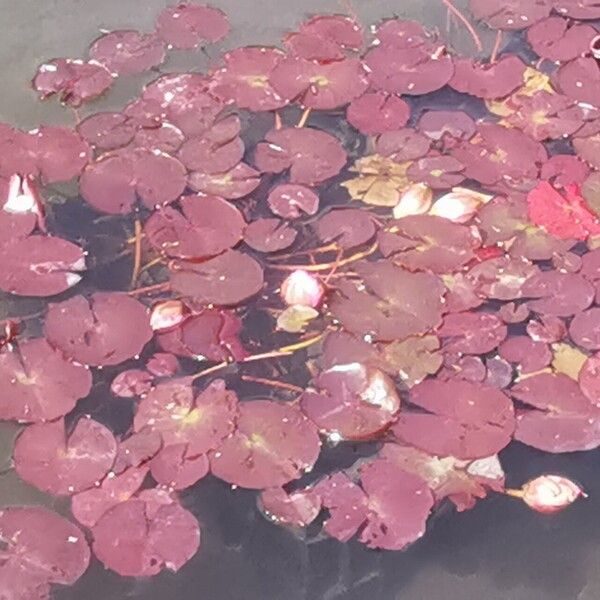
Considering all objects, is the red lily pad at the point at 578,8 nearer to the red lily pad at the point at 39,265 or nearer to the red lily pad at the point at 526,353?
the red lily pad at the point at 526,353

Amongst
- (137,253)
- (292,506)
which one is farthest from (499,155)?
(292,506)

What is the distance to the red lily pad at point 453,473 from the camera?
1463 mm

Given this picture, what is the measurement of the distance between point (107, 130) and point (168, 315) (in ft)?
1.44

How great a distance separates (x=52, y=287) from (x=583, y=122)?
1.00m

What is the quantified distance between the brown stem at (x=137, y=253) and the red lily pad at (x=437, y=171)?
48 centimetres

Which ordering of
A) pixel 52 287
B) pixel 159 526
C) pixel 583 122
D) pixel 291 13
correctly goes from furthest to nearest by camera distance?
pixel 291 13 → pixel 583 122 → pixel 52 287 → pixel 159 526

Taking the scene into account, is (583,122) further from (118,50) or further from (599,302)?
(118,50)

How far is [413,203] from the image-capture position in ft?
5.80

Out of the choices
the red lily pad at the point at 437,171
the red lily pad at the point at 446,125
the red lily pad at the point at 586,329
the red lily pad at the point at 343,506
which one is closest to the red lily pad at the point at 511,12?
the red lily pad at the point at 446,125

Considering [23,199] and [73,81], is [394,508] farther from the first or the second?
[73,81]

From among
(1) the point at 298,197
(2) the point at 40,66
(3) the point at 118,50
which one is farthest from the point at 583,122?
(2) the point at 40,66

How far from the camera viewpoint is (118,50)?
2014 mm

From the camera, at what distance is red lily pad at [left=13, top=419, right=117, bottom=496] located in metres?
1.43

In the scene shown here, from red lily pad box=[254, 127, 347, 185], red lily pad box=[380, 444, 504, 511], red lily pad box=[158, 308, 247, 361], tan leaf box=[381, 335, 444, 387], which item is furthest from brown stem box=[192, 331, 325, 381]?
red lily pad box=[254, 127, 347, 185]
